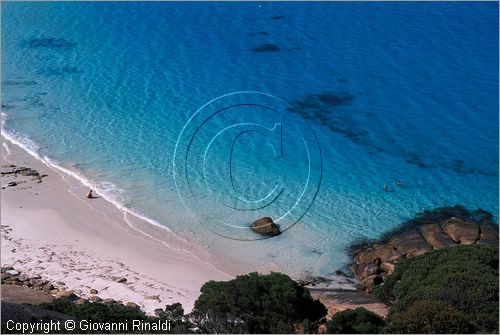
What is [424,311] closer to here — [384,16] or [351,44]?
[351,44]

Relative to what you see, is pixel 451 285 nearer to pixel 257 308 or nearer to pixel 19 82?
pixel 257 308

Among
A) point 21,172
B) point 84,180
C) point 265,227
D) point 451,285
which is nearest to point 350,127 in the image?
point 265,227

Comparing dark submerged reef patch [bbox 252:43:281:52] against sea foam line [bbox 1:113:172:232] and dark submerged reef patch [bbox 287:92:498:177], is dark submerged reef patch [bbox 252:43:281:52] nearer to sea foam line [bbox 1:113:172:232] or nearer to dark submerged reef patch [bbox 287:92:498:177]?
dark submerged reef patch [bbox 287:92:498:177]

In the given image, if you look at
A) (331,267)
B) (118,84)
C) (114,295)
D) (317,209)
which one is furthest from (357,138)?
(114,295)

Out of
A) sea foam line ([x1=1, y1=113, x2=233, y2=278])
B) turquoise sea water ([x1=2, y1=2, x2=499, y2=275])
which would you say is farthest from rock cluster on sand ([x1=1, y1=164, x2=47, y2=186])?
turquoise sea water ([x1=2, y1=2, x2=499, y2=275])

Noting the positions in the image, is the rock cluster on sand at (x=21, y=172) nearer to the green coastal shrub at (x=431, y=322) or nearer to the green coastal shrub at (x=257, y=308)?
the green coastal shrub at (x=257, y=308)

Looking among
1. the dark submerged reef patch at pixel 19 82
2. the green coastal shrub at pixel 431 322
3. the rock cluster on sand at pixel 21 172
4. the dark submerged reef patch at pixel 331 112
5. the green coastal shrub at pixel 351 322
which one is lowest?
the rock cluster on sand at pixel 21 172

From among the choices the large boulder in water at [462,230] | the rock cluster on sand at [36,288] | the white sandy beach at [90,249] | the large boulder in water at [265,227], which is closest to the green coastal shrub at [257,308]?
the white sandy beach at [90,249]
